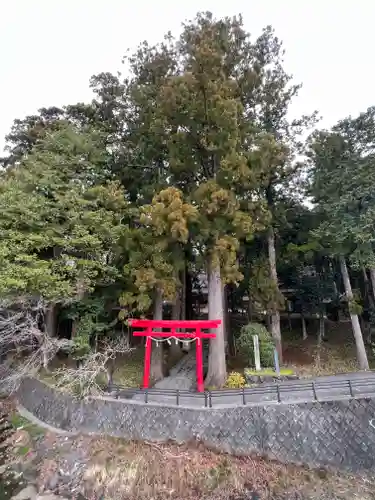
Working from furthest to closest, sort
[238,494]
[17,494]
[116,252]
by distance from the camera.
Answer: [116,252] < [17,494] < [238,494]

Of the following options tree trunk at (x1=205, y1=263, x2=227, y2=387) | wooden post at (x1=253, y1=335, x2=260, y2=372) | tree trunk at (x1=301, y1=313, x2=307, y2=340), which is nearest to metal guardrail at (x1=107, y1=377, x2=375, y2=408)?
tree trunk at (x1=205, y1=263, x2=227, y2=387)

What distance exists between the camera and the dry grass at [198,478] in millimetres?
7607

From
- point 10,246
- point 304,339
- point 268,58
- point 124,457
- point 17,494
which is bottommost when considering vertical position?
point 17,494

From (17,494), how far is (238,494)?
612cm

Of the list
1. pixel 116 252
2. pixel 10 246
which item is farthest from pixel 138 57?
pixel 10 246

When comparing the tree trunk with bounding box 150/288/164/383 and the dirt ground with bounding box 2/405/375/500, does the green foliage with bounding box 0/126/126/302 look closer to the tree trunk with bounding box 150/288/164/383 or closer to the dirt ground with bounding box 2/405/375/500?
the tree trunk with bounding box 150/288/164/383

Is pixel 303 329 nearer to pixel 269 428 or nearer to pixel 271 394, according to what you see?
pixel 271 394

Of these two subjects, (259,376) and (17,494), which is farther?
(259,376)

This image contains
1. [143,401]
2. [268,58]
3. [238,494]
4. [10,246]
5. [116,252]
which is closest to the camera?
[238,494]

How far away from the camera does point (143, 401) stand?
9.92 meters

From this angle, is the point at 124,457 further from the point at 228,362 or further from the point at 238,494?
the point at 228,362

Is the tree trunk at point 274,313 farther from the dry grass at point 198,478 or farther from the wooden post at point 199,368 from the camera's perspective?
the dry grass at point 198,478

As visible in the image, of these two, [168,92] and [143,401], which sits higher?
[168,92]

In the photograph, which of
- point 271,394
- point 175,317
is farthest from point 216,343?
point 175,317
